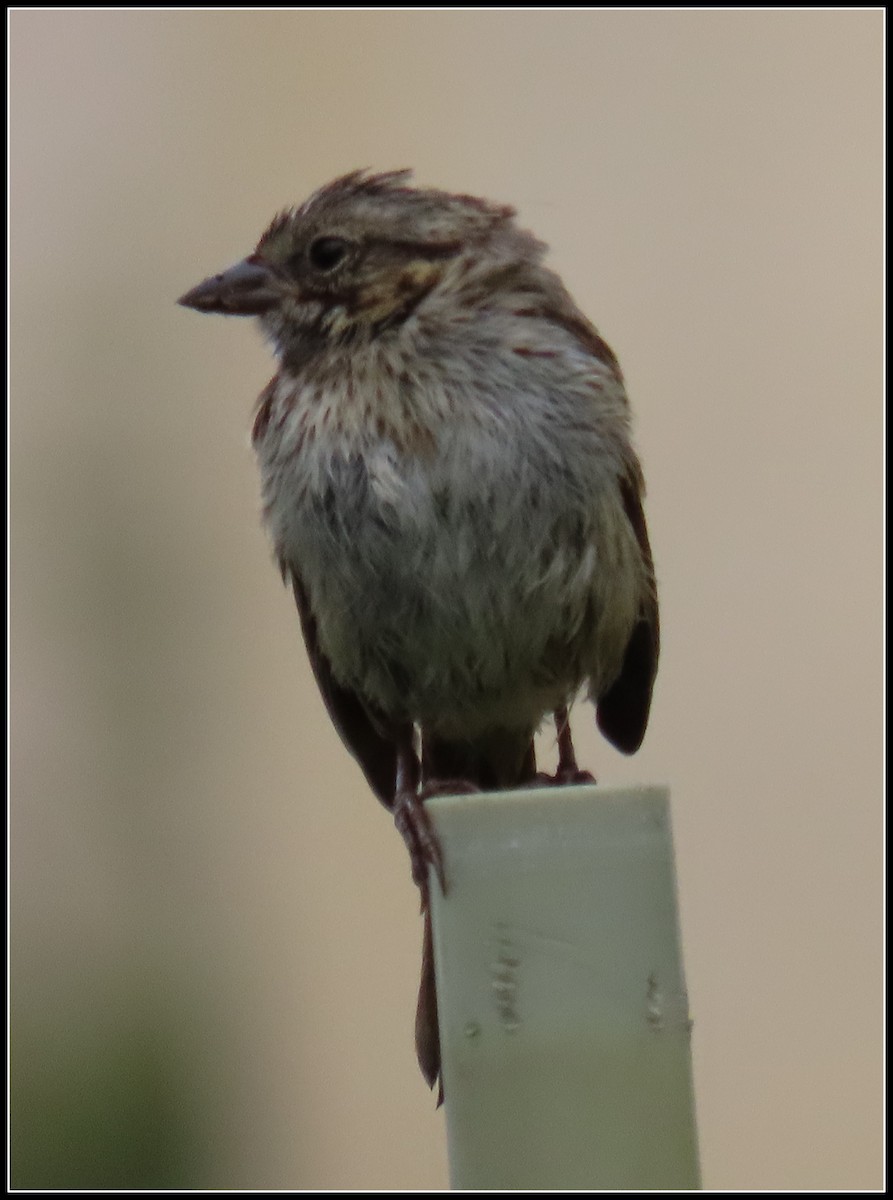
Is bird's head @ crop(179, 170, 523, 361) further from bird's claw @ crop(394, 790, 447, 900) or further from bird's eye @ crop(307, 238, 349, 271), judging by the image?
bird's claw @ crop(394, 790, 447, 900)

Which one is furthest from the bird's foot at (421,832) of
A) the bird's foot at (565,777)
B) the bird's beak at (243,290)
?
the bird's beak at (243,290)

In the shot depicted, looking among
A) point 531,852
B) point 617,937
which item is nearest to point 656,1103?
point 617,937

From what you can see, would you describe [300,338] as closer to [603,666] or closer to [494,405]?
[494,405]

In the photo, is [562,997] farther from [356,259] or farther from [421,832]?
[356,259]

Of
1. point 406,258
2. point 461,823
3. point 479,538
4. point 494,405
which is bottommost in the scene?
point 461,823

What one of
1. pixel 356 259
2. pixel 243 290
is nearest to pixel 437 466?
pixel 356 259

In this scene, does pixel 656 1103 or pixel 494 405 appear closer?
pixel 656 1103

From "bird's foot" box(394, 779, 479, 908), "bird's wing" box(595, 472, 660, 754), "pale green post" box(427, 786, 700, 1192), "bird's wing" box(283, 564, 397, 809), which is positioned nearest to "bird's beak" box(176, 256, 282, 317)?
"bird's wing" box(283, 564, 397, 809)
